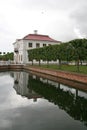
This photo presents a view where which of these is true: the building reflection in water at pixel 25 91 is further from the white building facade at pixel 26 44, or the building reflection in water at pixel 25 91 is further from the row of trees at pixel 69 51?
the white building facade at pixel 26 44

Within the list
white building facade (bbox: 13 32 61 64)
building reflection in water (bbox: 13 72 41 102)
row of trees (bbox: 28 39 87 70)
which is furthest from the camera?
white building facade (bbox: 13 32 61 64)

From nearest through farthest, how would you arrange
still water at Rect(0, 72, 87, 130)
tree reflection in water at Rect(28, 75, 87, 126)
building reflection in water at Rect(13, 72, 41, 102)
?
still water at Rect(0, 72, 87, 130)
tree reflection in water at Rect(28, 75, 87, 126)
building reflection in water at Rect(13, 72, 41, 102)

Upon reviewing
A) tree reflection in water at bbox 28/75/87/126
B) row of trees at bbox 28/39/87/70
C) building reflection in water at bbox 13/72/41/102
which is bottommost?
building reflection in water at bbox 13/72/41/102

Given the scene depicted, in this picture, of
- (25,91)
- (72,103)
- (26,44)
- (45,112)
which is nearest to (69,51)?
(25,91)

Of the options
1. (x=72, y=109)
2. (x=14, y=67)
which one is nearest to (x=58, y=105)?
(x=72, y=109)

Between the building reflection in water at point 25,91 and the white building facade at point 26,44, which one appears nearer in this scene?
the building reflection in water at point 25,91

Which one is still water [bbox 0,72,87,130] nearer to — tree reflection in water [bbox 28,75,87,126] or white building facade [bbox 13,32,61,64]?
tree reflection in water [bbox 28,75,87,126]

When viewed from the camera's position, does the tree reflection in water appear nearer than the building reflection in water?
Yes

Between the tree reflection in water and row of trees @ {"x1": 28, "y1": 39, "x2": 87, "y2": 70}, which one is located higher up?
row of trees @ {"x1": 28, "y1": 39, "x2": 87, "y2": 70}

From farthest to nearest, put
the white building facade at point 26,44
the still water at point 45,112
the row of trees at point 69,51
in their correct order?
the white building facade at point 26,44, the row of trees at point 69,51, the still water at point 45,112

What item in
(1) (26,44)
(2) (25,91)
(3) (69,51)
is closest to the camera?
(2) (25,91)

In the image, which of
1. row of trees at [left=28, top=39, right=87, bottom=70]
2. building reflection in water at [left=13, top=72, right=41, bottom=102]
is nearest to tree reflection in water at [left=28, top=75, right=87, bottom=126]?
building reflection in water at [left=13, top=72, right=41, bottom=102]

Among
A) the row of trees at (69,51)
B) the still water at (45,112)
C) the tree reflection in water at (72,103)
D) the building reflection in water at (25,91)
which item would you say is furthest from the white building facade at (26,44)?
the still water at (45,112)

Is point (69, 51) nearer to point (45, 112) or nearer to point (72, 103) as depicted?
point (72, 103)
